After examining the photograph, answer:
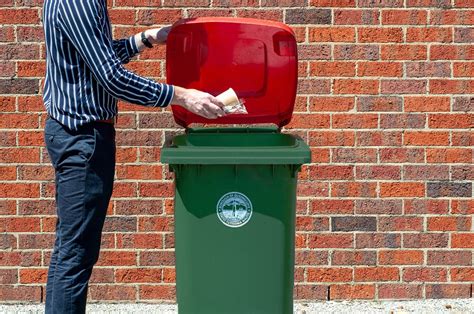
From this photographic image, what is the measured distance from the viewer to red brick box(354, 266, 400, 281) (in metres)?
4.86

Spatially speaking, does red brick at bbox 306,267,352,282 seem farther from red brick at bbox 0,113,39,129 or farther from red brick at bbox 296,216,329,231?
red brick at bbox 0,113,39,129

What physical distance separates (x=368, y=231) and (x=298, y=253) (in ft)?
1.33

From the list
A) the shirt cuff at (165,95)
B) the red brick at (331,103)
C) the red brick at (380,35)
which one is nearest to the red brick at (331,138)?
the red brick at (331,103)

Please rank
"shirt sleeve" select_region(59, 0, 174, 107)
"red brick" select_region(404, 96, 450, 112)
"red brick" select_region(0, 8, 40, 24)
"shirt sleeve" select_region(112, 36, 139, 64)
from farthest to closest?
"red brick" select_region(404, 96, 450, 112) → "red brick" select_region(0, 8, 40, 24) → "shirt sleeve" select_region(112, 36, 139, 64) → "shirt sleeve" select_region(59, 0, 174, 107)

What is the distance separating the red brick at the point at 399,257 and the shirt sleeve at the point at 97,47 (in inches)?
78.6

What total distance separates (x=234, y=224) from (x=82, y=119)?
75 centimetres

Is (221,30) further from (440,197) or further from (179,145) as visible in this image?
(440,197)

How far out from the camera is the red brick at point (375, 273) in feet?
15.9

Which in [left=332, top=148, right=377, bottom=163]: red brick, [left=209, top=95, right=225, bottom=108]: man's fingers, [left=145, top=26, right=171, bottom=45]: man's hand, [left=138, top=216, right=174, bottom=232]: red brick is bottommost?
[left=138, top=216, right=174, bottom=232]: red brick

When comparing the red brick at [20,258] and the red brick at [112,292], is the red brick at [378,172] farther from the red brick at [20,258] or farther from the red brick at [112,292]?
the red brick at [20,258]

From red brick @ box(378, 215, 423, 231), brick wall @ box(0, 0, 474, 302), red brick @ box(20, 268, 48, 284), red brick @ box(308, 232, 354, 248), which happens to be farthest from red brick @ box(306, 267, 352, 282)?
red brick @ box(20, 268, 48, 284)

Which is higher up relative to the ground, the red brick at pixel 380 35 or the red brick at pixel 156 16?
the red brick at pixel 156 16

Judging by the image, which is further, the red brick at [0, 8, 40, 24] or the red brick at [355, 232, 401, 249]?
the red brick at [355, 232, 401, 249]

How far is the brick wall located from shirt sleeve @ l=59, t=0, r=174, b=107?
4.33 ft
